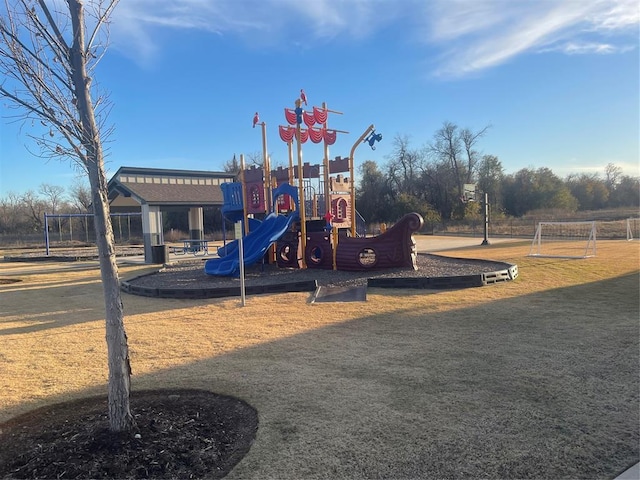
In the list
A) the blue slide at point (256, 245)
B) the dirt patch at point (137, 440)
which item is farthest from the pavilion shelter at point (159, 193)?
the dirt patch at point (137, 440)

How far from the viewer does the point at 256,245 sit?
12.4 m

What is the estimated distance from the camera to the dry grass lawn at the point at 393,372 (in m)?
2.91

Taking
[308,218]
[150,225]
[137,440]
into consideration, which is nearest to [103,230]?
[137,440]

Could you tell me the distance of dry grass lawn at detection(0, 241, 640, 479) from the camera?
2.91 meters

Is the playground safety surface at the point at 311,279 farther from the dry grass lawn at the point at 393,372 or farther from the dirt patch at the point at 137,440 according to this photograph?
the dirt patch at the point at 137,440

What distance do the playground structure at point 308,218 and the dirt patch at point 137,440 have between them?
8.10 m

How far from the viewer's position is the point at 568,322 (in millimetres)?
6426

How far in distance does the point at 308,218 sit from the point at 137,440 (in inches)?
406

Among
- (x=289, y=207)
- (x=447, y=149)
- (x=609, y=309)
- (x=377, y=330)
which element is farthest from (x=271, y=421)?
(x=447, y=149)

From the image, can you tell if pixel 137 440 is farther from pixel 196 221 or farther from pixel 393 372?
pixel 196 221

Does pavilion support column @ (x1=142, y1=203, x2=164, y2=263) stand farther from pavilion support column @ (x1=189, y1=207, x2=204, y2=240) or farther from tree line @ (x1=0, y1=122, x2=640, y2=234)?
tree line @ (x1=0, y1=122, x2=640, y2=234)

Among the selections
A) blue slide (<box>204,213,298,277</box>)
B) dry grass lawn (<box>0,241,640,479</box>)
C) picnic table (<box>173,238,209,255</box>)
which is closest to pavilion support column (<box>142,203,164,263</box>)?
picnic table (<box>173,238,209,255</box>)

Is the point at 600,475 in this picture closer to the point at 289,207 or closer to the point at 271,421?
the point at 271,421

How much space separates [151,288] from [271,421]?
7694mm
